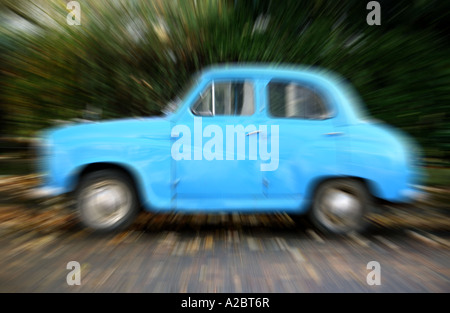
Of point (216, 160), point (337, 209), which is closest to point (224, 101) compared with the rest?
point (216, 160)

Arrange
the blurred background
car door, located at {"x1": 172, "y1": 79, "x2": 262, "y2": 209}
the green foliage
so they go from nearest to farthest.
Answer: car door, located at {"x1": 172, "y1": 79, "x2": 262, "y2": 209} < the blurred background < the green foliage

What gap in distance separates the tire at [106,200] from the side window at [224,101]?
3.83 ft

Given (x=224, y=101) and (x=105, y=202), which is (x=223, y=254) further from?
(x=224, y=101)

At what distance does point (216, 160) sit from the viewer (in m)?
3.90

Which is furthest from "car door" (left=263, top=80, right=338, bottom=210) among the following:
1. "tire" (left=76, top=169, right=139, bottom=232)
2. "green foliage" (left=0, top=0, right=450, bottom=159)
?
"green foliage" (left=0, top=0, right=450, bottom=159)

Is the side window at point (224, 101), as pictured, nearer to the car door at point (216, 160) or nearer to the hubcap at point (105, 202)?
the car door at point (216, 160)

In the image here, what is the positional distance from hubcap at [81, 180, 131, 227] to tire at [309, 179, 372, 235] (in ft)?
7.02

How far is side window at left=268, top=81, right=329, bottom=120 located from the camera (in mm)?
4043

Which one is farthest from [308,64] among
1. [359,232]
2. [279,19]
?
[359,232]

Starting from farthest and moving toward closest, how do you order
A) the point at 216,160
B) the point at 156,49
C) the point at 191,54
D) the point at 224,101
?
the point at 191,54 → the point at 156,49 → the point at 224,101 → the point at 216,160

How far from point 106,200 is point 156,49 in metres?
6.65

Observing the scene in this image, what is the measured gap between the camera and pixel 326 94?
408 cm

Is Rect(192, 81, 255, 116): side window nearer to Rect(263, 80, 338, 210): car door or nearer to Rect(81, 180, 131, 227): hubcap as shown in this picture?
Rect(263, 80, 338, 210): car door
